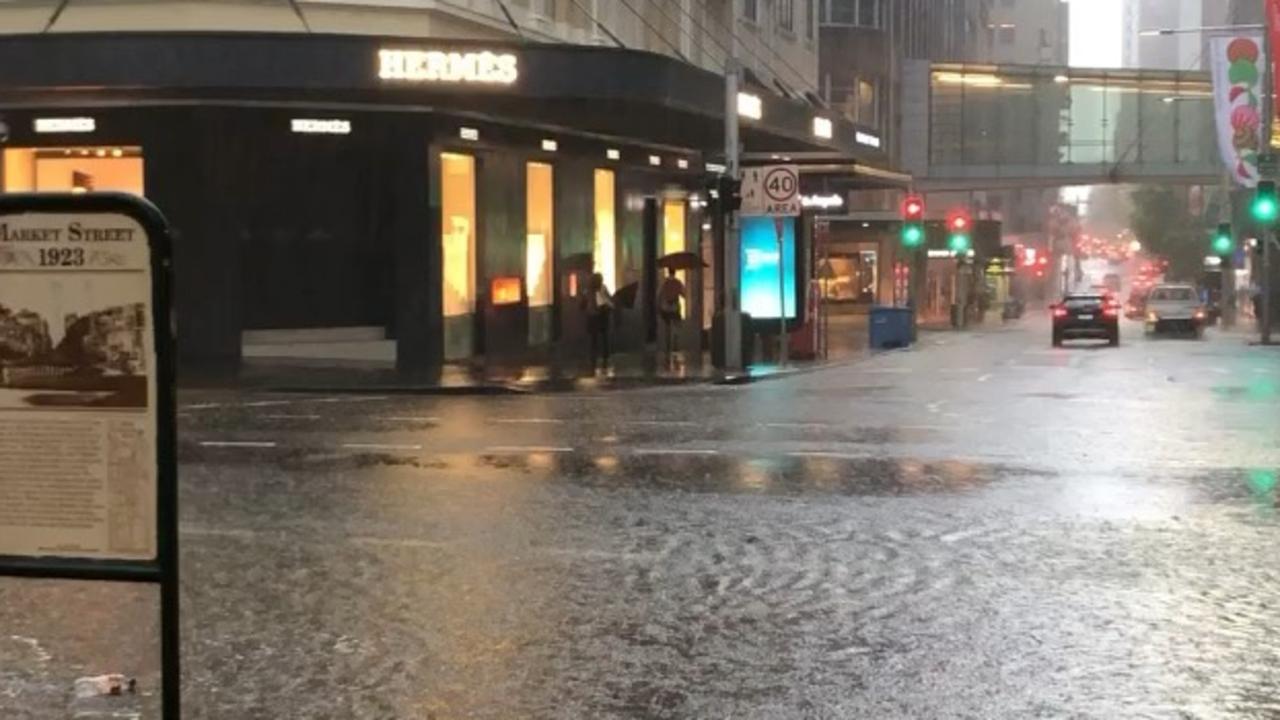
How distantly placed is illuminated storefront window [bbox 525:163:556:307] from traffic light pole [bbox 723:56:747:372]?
6.47 metres

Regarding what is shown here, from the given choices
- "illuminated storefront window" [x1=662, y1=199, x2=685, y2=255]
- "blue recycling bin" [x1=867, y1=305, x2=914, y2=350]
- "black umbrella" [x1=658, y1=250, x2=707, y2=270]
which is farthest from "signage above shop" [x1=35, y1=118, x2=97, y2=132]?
"blue recycling bin" [x1=867, y1=305, x2=914, y2=350]

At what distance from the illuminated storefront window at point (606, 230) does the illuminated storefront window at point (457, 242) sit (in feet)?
21.0

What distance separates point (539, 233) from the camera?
35.3 meters

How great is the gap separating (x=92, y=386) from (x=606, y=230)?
34190mm

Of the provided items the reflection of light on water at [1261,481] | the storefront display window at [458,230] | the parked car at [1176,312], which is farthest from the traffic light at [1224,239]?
the reflection of light on water at [1261,481]

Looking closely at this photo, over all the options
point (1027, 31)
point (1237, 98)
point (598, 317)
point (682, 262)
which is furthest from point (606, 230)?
point (1027, 31)

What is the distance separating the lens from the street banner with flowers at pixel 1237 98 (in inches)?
1711

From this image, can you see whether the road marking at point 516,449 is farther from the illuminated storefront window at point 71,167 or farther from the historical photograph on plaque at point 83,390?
the illuminated storefront window at point 71,167

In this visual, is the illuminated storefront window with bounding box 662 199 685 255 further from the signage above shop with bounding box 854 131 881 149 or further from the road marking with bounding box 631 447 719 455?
the road marking with bounding box 631 447 719 455

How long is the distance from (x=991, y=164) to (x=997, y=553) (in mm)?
64927

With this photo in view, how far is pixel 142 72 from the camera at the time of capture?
2534 cm

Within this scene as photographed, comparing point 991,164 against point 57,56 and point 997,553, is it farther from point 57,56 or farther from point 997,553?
point 997,553

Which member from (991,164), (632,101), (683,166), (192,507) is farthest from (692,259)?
(991,164)

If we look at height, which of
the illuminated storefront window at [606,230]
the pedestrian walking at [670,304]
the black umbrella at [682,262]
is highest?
the illuminated storefront window at [606,230]
